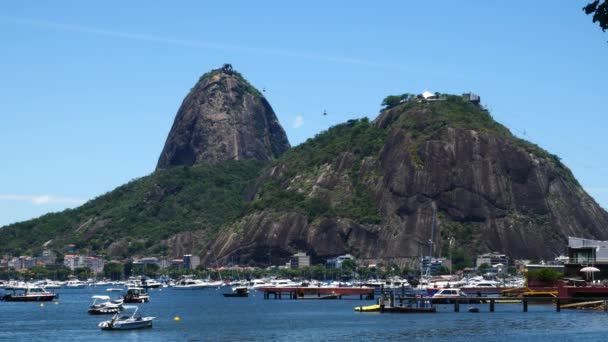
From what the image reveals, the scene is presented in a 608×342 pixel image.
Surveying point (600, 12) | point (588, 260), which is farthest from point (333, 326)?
point (600, 12)

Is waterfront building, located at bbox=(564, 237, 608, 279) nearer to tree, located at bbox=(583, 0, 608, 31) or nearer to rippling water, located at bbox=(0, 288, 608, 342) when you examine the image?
rippling water, located at bbox=(0, 288, 608, 342)

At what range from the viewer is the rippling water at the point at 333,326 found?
376 feet

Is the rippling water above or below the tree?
below

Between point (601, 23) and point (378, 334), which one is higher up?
point (601, 23)

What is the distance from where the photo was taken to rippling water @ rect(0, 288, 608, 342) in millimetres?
114750

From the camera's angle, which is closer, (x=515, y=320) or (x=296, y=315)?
(x=515, y=320)

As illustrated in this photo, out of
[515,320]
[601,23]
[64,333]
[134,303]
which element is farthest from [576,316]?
[601,23]

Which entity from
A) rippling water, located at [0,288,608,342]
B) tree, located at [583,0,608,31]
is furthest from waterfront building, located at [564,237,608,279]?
tree, located at [583,0,608,31]

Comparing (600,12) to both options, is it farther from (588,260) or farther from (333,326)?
(588,260)

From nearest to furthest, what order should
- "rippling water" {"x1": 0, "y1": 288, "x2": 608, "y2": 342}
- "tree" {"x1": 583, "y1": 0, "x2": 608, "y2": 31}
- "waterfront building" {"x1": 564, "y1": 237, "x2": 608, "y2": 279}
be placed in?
"tree" {"x1": 583, "y1": 0, "x2": 608, "y2": 31}
"rippling water" {"x1": 0, "y1": 288, "x2": 608, "y2": 342}
"waterfront building" {"x1": 564, "y1": 237, "x2": 608, "y2": 279}

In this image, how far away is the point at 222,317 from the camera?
16188cm

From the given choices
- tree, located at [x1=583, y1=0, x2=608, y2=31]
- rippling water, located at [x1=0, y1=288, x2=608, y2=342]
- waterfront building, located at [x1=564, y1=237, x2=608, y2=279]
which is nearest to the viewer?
tree, located at [x1=583, y1=0, x2=608, y2=31]

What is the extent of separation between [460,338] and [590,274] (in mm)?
73741

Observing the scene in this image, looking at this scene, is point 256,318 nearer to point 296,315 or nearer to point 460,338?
point 296,315
